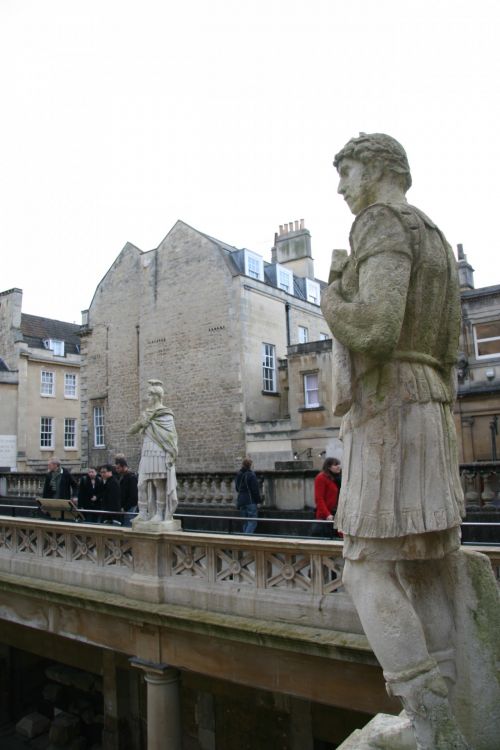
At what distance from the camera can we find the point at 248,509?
1152 centimetres

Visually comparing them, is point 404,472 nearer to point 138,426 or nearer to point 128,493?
point 138,426

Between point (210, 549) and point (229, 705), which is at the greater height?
point (210, 549)

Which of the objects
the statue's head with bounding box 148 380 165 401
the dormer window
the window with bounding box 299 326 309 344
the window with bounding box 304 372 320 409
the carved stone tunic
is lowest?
the carved stone tunic

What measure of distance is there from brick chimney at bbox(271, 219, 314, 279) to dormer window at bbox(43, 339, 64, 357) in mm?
17096

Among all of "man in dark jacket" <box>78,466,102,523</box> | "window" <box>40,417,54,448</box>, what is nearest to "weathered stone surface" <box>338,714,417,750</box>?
"man in dark jacket" <box>78,466,102,523</box>

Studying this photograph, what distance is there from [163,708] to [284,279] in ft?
83.9

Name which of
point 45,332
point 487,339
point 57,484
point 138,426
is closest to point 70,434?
point 45,332

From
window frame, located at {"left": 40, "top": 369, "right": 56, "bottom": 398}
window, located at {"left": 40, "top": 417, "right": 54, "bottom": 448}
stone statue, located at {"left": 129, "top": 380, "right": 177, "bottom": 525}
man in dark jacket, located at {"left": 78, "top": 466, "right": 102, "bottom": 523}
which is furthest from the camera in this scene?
window frame, located at {"left": 40, "top": 369, "right": 56, "bottom": 398}

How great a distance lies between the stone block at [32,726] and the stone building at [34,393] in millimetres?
24892

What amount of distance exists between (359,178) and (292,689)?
504 centimetres

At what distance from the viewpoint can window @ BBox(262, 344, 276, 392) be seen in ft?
88.3

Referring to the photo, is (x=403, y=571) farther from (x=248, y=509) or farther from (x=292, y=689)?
(x=248, y=509)

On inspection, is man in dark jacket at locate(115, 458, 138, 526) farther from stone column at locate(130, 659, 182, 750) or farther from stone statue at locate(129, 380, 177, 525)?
stone column at locate(130, 659, 182, 750)

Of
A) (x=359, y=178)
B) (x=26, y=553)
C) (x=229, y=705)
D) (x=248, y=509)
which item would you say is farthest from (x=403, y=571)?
(x=248, y=509)
